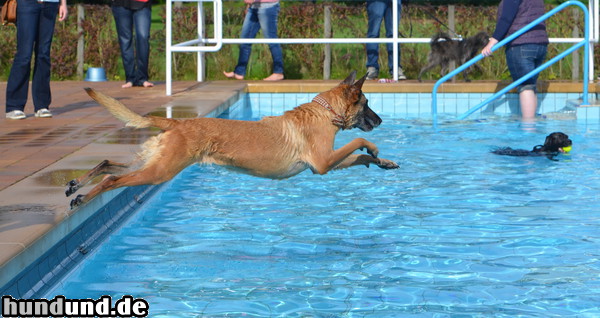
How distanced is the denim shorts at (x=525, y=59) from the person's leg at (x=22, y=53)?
226 inches

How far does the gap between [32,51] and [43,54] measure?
113mm

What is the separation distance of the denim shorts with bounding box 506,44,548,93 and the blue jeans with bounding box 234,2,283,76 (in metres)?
3.69

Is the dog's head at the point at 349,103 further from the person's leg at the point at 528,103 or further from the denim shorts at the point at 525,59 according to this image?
the person's leg at the point at 528,103

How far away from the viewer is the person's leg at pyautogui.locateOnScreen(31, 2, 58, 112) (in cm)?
901

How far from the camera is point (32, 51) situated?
359 inches

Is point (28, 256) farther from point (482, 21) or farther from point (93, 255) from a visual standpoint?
point (482, 21)

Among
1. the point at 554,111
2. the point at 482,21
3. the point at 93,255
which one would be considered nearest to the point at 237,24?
the point at 482,21

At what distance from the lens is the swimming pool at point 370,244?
15.8 feet

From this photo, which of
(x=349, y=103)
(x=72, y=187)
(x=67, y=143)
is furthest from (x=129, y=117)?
(x=67, y=143)

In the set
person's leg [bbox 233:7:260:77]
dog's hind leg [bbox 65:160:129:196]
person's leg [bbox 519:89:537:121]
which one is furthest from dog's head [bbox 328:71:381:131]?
person's leg [bbox 233:7:260:77]

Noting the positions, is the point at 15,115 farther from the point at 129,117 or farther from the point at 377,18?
the point at 377,18

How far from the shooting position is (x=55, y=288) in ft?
15.6

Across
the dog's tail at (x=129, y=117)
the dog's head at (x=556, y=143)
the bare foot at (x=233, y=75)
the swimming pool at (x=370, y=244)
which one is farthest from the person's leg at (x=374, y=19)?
the dog's tail at (x=129, y=117)

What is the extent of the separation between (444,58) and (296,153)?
718 centimetres
